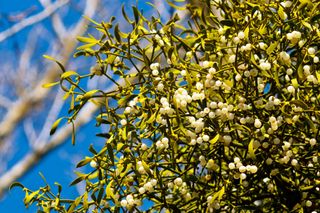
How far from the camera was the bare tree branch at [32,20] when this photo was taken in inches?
181

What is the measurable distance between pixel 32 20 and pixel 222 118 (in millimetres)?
3600

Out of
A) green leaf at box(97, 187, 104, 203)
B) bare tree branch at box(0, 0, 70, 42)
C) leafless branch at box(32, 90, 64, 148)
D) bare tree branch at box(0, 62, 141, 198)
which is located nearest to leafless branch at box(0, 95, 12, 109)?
leafless branch at box(32, 90, 64, 148)

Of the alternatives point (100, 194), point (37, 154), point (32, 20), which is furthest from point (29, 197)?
point (32, 20)

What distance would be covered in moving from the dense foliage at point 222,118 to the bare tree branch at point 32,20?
3.34 meters

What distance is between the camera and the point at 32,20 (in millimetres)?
4652

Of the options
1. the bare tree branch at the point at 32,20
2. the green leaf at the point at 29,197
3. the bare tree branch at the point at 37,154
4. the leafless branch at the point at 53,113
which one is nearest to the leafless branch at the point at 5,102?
the leafless branch at the point at 53,113

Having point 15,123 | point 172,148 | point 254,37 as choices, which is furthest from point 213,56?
point 15,123

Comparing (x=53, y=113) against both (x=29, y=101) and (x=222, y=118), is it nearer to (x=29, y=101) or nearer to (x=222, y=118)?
(x=29, y=101)

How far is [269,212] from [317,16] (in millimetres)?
385

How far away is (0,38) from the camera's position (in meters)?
4.65

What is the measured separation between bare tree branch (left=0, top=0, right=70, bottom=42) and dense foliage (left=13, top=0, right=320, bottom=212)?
3342 mm

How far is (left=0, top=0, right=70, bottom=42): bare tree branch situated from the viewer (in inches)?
181

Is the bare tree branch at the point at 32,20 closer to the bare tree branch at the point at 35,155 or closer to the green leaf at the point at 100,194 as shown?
the bare tree branch at the point at 35,155

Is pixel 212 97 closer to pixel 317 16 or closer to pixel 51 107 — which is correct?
pixel 317 16
